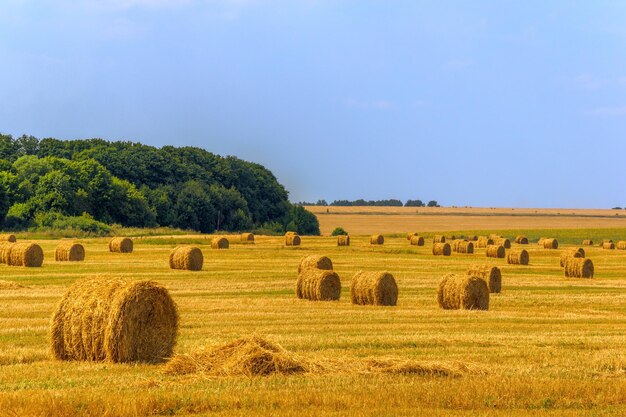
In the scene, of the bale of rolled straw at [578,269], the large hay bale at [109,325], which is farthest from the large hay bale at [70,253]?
the large hay bale at [109,325]

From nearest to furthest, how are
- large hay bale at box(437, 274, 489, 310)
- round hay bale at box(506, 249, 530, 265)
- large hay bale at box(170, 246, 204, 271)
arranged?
large hay bale at box(437, 274, 489, 310) → large hay bale at box(170, 246, 204, 271) → round hay bale at box(506, 249, 530, 265)

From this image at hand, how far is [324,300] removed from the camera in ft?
93.6

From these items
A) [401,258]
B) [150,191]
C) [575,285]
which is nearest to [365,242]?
[401,258]

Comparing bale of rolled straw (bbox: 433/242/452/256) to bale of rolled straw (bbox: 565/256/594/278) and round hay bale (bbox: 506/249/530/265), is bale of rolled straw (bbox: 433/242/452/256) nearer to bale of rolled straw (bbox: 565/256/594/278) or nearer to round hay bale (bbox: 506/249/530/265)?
round hay bale (bbox: 506/249/530/265)

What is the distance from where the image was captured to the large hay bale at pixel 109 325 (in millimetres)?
15375

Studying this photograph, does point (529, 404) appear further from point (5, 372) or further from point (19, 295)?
point (19, 295)

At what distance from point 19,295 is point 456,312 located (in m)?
11.9

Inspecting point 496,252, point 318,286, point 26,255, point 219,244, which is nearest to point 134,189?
point 219,244

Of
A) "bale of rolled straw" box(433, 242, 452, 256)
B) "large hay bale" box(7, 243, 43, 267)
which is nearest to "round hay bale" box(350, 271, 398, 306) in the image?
"large hay bale" box(7, 243, 43, 267)

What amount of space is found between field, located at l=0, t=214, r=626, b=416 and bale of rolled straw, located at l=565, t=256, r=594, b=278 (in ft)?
12.5

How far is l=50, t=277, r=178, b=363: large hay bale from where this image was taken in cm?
1538

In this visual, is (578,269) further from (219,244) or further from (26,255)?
(219,244)

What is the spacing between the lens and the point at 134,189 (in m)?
95.2

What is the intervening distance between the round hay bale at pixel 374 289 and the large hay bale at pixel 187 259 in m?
14.6
